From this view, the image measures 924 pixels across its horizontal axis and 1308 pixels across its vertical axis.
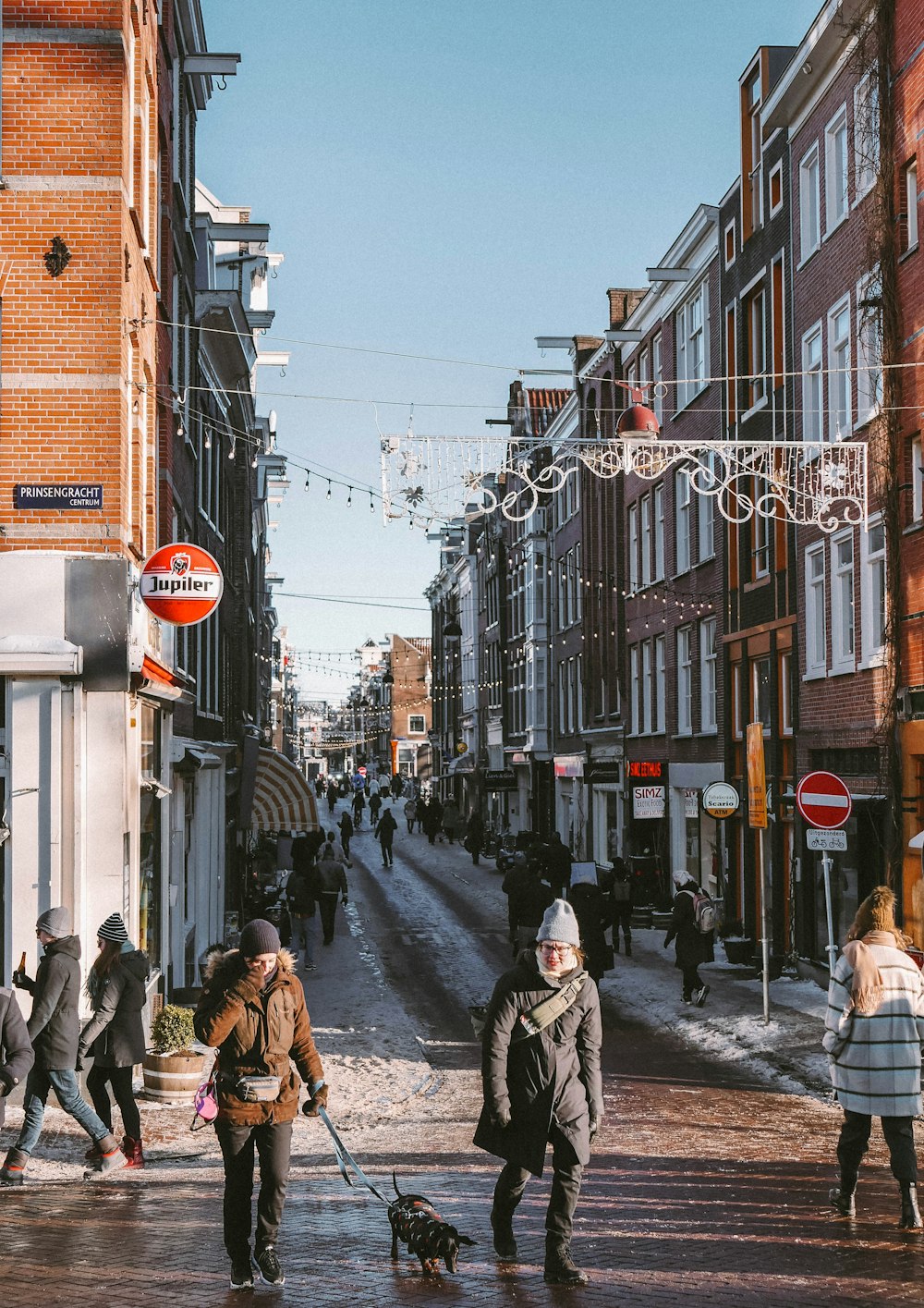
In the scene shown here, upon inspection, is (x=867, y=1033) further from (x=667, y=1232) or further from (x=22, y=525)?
(x=22, y=525)

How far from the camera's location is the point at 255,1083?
24.3 feet

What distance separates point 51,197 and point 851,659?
39.3ft

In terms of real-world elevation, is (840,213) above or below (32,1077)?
above

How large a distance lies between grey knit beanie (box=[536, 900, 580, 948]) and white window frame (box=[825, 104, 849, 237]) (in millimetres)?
15932

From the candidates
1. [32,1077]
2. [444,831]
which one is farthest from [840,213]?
[444,831]

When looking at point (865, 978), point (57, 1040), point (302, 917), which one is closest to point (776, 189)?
point (302, 917)

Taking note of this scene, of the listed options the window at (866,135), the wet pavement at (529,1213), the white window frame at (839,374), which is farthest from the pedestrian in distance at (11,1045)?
the window at (866,135)

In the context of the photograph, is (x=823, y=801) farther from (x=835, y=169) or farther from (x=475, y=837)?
(x=475, y=837)

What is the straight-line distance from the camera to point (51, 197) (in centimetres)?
1415

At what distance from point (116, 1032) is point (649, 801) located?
19.6 meters

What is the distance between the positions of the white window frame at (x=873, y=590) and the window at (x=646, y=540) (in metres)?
14.9

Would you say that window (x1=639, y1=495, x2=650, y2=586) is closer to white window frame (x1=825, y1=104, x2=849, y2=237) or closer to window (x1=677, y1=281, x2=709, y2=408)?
window (x1=677, y1=281, x2=709, y2=408)

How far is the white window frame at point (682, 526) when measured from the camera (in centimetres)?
3158

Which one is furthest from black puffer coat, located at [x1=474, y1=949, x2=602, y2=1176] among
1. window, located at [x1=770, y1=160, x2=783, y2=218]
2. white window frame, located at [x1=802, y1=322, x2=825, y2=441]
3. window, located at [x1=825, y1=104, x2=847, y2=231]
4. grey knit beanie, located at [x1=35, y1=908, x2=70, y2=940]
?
window, located at [x1=770, y1=160, x2=783, y2=218]
